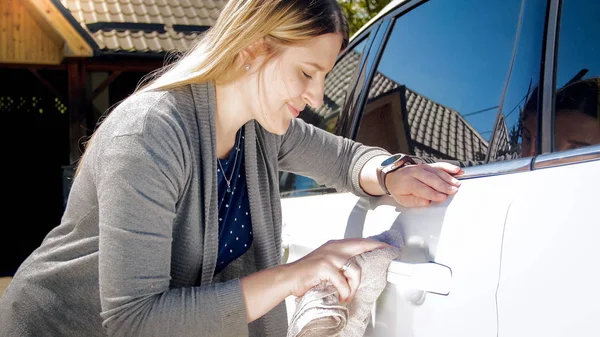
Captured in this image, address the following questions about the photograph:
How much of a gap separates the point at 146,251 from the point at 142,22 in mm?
9064

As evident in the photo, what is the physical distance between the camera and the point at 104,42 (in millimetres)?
9719

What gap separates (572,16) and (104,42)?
8723 millimetres

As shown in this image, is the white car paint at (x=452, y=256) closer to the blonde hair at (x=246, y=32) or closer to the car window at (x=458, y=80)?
the car window at (x=458, y=80)

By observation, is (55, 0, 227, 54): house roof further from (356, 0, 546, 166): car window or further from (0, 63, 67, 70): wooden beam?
(356, 0, 546, 166): car window

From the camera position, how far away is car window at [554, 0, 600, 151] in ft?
4.85

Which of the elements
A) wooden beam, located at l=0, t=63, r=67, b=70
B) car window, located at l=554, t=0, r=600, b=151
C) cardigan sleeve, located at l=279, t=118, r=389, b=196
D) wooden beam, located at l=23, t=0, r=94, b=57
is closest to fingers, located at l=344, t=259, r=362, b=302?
car window, located at l=554, t=0, r=600, b=151

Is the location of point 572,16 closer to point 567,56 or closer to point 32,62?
point 567,56

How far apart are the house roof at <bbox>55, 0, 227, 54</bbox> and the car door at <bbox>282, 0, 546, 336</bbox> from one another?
303 inches

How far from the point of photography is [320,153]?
2258 millimetres

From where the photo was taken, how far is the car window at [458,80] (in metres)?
1.64

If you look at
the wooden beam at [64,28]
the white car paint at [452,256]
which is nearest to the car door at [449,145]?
the white car paint at [452,256]

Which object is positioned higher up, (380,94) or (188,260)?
(380,94)

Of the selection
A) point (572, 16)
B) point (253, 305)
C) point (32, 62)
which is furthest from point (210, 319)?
point (32, 62)

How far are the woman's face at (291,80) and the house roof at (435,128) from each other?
0.90 ft
